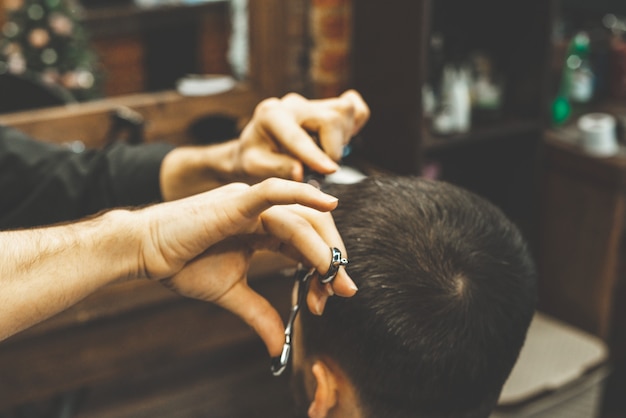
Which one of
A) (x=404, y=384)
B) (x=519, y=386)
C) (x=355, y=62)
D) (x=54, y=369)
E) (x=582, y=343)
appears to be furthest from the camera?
(x=355, y=62)

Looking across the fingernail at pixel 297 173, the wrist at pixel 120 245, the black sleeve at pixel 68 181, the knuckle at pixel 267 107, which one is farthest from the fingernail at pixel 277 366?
the black sleeve at pixel 68 181

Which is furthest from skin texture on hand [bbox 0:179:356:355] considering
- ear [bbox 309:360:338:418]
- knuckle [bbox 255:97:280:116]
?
knuckle [bbox 255:97:280:116]

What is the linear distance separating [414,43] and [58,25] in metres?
1.55

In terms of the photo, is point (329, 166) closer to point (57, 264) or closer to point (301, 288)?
point (301, 288)

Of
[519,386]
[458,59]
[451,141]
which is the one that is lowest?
[519,386]

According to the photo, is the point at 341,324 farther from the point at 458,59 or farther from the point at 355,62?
the point at 458,59

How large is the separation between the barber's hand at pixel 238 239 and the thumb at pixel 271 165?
0.69 ft

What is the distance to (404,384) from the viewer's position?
110 centimetres

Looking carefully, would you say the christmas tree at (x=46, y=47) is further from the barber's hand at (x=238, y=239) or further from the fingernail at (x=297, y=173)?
the barber's hand at (x=238, y=239)

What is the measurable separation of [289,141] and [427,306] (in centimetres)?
42

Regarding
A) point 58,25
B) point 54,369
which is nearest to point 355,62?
point 58,25

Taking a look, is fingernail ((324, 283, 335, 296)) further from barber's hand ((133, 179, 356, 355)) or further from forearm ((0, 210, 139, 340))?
forearm ((0, 210, 139, 340))

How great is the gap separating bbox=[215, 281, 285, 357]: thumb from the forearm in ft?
0.56

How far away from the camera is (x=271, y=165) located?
1.40 m
